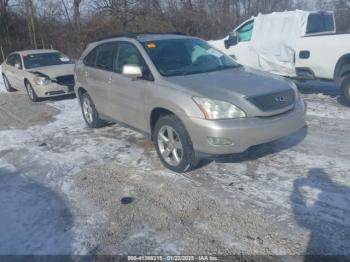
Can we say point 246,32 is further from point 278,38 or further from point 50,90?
point 50,90

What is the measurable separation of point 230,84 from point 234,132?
0.73m

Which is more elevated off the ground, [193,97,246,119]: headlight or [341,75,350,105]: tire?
[193,97,246,119]: headlight

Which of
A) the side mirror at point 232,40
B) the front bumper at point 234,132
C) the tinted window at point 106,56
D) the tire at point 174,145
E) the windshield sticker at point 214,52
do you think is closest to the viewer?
the front bumper at point 234,132

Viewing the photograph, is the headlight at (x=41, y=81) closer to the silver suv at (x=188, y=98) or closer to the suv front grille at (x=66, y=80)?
the suv front grille at (x=66, y=80)

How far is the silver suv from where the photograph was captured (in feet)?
12.7

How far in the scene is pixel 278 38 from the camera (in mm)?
8953

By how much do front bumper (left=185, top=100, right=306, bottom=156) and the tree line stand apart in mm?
18820

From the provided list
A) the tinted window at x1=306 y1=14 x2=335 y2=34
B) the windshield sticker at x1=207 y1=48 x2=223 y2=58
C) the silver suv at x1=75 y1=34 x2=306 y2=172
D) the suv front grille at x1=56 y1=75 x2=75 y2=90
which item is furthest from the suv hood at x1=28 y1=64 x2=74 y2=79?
the tinted window at x1=306 y1=14 x2=335 y2=34

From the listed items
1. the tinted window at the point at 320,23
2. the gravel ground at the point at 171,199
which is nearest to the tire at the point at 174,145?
the gravel ground at the point at 171,199

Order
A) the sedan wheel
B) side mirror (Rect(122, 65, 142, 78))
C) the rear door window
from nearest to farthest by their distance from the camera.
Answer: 1. the sedan wheel
2. side mirror (Rect(122, 65, 142, 78))
3. the rear door window

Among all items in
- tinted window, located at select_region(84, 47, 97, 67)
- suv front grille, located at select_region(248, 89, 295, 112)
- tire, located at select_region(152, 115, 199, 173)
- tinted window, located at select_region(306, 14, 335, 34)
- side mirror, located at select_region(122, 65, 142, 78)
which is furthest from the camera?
tinted window, located at select_region(306, 14, 335, 34)

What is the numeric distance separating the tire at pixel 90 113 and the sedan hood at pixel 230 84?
8.15 ft

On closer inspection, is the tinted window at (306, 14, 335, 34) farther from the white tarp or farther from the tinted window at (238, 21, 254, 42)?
the tinted window at (238, 21, 254, 42)

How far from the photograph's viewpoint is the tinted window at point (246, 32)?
32.4 feet
